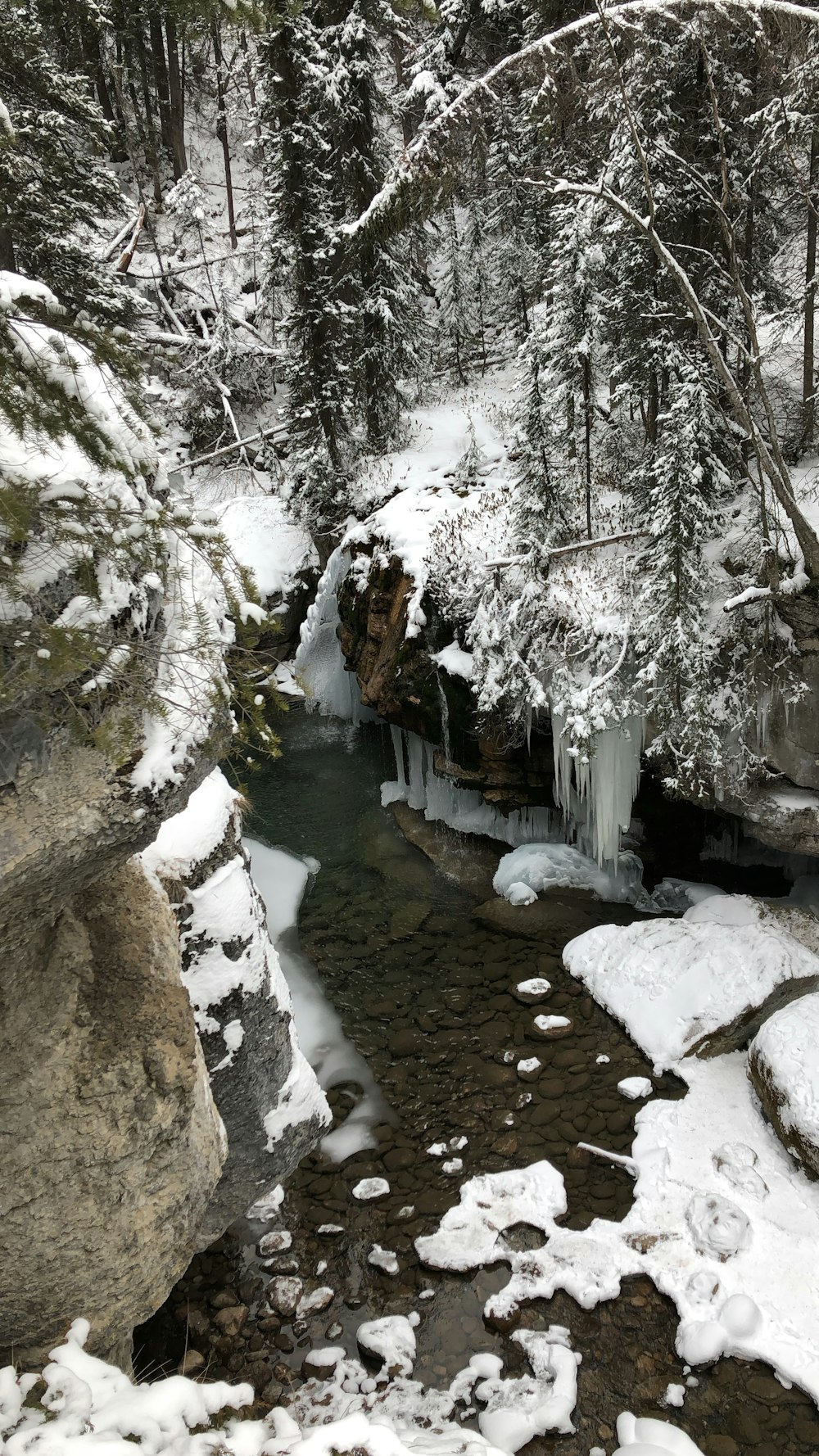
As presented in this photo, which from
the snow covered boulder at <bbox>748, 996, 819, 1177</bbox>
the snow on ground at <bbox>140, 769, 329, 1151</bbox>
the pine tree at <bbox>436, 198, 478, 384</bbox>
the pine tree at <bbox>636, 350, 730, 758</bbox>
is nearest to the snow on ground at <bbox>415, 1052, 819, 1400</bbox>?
the snow covered boulder at <bbox>748, 996, 819, 1177</bbox>

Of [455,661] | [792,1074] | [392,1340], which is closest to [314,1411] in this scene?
[392,1340]

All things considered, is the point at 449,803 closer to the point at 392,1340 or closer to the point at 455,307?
the point at 392,1340

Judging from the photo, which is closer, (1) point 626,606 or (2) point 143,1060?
(2) point 143,1060

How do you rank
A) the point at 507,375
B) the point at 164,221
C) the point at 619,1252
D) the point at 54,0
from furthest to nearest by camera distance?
1. the point at 164,221
2. the point at 507,375
3. the point at 619,1252
4. the point at 54,0

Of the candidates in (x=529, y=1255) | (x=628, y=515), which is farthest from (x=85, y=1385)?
(x=628, y=515)

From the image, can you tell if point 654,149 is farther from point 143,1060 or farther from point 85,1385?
point 85,1385

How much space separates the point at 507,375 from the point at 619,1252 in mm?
14775

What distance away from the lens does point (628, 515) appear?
9117 millimetres

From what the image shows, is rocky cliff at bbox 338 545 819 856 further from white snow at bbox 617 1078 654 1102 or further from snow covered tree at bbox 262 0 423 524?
snow covered tree at bbox 262 0 423 524

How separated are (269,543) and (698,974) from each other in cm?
1103

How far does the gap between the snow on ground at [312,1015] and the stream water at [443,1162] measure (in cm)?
9

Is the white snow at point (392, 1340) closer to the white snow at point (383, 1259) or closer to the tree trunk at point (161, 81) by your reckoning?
the white snow at point (383, 1259)

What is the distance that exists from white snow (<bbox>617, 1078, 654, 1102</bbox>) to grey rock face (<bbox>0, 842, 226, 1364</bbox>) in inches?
161

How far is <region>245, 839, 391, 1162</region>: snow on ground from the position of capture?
257 inches
